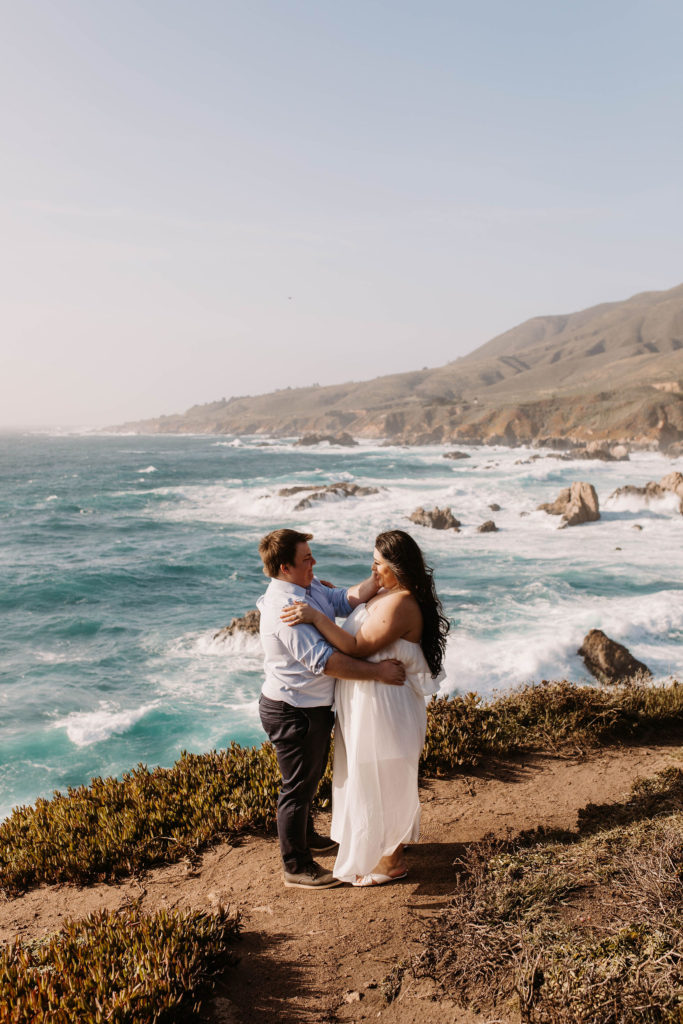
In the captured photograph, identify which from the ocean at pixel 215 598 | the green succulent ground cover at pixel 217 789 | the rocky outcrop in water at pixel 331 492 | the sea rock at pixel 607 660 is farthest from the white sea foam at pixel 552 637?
the rocky outcrop in water at pixel 331 492

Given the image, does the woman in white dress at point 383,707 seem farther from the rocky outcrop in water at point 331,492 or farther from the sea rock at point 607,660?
the rocky outcrop in water at point 331,492

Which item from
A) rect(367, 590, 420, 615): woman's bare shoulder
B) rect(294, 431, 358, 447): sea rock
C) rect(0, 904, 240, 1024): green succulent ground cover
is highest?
rect(294, 431, 358, 447): sea rock

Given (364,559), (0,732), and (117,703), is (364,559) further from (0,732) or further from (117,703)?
(0,732)

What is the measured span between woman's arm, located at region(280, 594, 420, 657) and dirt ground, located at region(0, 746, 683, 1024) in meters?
1.73

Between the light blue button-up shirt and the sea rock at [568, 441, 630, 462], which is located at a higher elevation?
the sea rock at [568, 441, 630, 462]

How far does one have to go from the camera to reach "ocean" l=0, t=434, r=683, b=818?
13133mm

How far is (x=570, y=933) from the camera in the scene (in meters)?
3.36

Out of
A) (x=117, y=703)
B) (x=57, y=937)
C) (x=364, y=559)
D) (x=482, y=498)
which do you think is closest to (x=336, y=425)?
(x=482, y=498)

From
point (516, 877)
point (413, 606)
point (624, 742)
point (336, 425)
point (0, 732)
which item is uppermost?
point (336, 425)

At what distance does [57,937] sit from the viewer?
151 inches

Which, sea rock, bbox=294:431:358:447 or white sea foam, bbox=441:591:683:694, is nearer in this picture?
white sea foam, bbox=441:591:683:694

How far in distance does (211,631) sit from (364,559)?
1058cm

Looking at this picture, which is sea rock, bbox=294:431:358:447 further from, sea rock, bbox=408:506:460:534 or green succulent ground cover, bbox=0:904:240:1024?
green succulent ground cover, bbox=0:904:240:1024

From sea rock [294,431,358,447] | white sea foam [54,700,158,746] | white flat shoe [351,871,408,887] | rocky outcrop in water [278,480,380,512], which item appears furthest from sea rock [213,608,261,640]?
sea rock [294,431,358,447]
